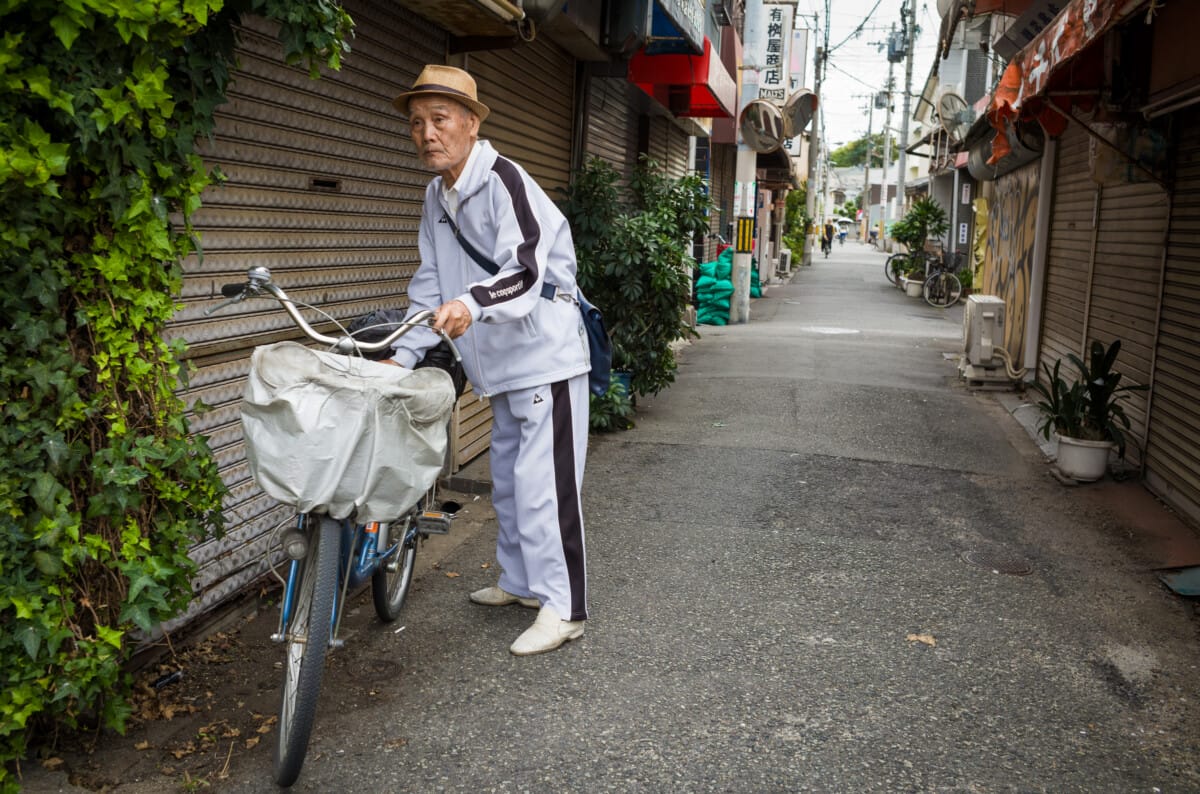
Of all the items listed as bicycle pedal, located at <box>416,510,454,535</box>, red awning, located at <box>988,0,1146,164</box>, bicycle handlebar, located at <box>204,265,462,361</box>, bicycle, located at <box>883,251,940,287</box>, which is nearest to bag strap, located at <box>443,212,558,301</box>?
bicycle handlebar, located at <box>204,265,462,361</box>

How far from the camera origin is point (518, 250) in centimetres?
382

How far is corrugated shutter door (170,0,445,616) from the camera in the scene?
4.20 m

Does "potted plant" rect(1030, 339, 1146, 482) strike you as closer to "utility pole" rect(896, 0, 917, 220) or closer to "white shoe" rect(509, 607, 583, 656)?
"white shoe" rect(509, 607, 583, 656)

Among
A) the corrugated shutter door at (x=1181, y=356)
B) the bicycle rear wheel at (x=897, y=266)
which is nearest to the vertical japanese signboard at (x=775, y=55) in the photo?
the bicycle rear wheel at (x=897, y=266)

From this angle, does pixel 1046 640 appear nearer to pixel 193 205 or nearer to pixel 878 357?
pixel 193 205

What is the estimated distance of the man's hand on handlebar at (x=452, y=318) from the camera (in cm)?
340

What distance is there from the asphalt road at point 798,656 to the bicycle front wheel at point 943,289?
16353 millimetres

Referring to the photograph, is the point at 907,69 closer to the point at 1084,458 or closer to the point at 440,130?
the point at 1084,458

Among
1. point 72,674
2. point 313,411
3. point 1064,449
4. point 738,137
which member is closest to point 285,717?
point 72,674

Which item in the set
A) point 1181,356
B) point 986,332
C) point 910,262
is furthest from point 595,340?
point 910,262

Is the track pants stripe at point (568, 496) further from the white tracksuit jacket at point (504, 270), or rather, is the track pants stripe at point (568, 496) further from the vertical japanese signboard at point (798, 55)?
the vertical japanese signboard at point (798, 55)

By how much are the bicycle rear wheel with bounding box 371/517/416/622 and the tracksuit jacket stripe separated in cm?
100

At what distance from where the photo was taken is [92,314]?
3035mm

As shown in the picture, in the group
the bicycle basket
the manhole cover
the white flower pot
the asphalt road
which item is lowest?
the manhole cover
